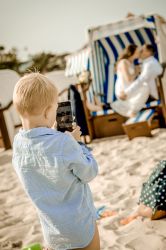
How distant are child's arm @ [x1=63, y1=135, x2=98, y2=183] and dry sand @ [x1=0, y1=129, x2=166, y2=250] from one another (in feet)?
2.92

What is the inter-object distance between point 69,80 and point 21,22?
2.98 metres

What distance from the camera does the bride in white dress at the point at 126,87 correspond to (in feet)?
17.6

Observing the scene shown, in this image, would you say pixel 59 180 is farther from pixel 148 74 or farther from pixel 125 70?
pixel 125 70

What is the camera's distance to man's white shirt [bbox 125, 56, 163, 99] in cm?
525

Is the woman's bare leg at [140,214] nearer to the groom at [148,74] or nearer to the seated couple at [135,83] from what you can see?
the seated couple at [135,83]

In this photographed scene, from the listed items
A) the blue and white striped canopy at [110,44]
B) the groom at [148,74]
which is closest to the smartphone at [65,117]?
the groom at [148,74]

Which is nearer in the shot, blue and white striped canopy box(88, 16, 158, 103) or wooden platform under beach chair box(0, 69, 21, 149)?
wooden platform under beach chair box(0, 69, 21, 149)

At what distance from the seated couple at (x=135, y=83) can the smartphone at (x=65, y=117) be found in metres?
3.96

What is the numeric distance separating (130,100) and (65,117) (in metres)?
4.16

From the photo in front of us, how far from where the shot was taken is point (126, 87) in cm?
559

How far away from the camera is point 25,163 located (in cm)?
129

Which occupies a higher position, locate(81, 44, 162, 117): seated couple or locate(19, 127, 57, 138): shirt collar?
locate(19, 127, 57, 138): shirt collar

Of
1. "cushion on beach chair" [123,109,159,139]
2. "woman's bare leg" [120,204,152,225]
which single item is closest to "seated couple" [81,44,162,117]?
"cushion on beach chair" [123,109,159,139]

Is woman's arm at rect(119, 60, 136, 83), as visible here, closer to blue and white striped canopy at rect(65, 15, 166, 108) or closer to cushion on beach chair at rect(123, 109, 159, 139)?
blue and white striped canopy at rect(65, 15, 166, 108)
